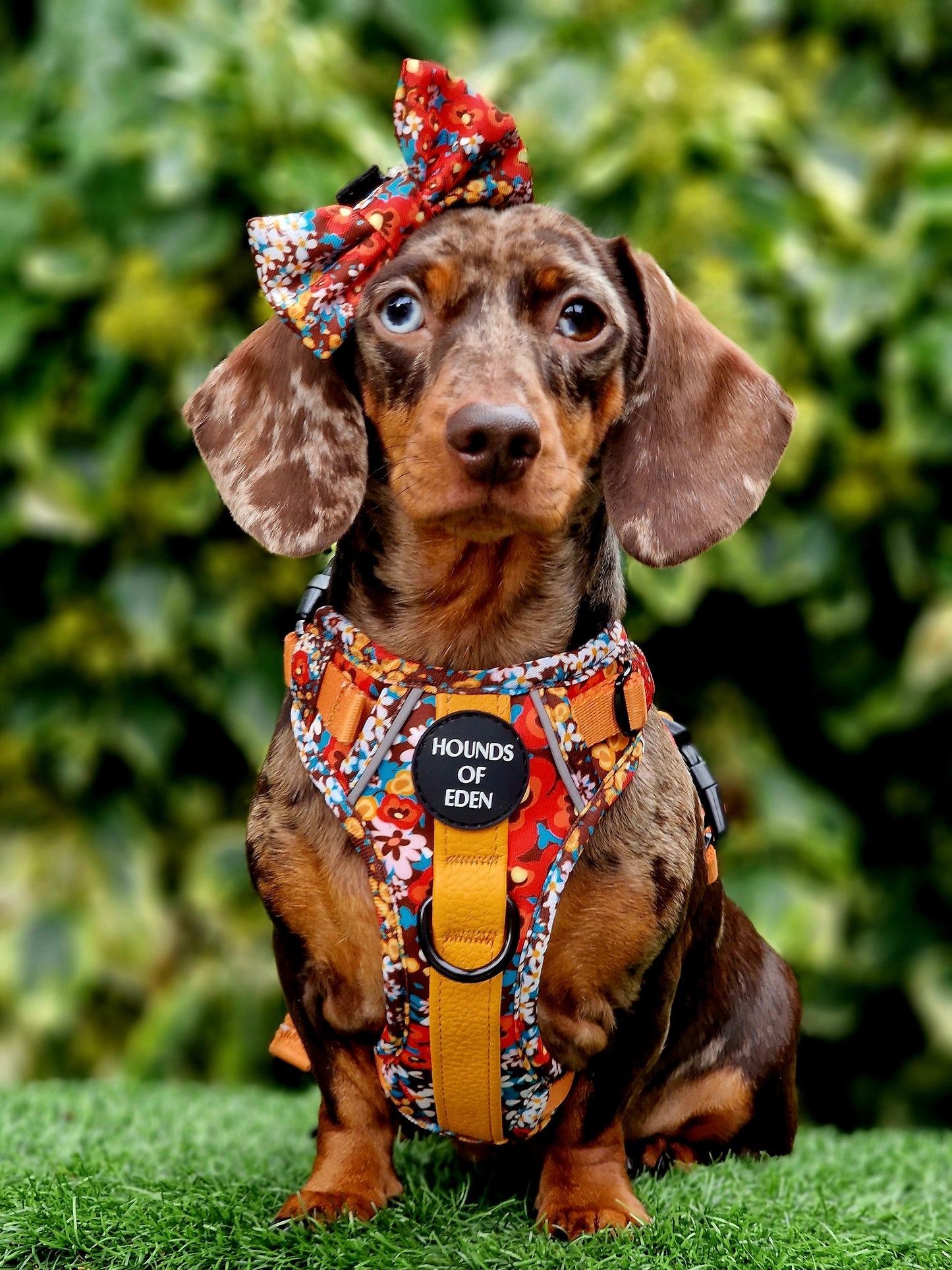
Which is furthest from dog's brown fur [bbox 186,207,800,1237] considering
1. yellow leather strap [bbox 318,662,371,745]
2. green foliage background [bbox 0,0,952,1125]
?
green foliage background [bbox 0,0,952,1125]

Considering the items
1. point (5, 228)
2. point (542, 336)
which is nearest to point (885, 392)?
point (542, 336)

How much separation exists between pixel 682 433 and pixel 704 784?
0.54 metres

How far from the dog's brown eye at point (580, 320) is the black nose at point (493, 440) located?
28cm

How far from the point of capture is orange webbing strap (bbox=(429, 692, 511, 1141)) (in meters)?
1.88

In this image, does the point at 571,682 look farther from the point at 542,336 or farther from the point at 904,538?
the point at 904,538

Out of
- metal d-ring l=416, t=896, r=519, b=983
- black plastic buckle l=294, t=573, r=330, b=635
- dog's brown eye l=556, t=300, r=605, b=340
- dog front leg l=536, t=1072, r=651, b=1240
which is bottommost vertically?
dog front leg l=536, t=1072, r=651, b=1240

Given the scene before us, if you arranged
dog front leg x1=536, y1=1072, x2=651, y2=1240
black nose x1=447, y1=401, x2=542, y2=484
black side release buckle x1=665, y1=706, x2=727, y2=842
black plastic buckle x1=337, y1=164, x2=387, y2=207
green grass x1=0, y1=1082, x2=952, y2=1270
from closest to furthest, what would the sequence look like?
black nose x1=447, y1=401, x2=542, y2=484, green grass x1=0, y1=1082, x2=952, y2=1270, dog front leg x1=536, y1=1072, x2=651, y2=1240, black plastic buckle x1=337, y1=164, x2=387, y2=207, black side release buckle x1=665, y1=706, x2=727, y2=842

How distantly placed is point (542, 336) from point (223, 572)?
1.91m

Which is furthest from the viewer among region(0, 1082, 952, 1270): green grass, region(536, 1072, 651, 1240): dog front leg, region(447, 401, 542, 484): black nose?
region(536, 1072, 651, 1240): dog front leg

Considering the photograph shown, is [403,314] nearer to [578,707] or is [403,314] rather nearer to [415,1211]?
[578,707]

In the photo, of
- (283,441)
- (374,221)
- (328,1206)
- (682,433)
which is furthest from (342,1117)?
(374,221)

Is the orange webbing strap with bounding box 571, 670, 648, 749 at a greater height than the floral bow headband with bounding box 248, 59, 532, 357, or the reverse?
the floral bow headband with bounding box 248, 59, 532, 357

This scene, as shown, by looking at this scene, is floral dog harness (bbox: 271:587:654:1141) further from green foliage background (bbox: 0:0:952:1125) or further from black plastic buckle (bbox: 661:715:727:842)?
green foliage background (bbox: 0:0:952:1125)

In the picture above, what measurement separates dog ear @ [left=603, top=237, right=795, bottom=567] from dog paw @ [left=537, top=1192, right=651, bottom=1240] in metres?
0.88
